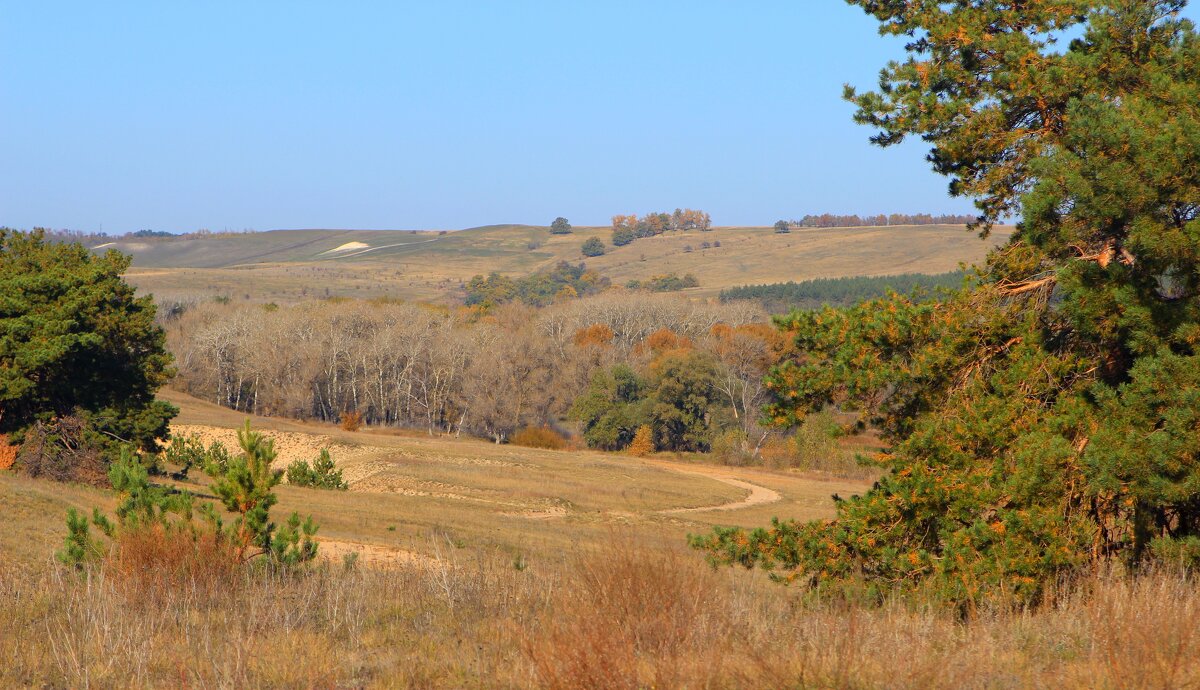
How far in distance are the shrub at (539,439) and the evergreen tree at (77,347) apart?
4821cm

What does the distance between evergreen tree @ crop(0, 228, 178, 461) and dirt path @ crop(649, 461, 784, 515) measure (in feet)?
72.8

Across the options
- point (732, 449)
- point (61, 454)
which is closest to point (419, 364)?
point (732, 449)

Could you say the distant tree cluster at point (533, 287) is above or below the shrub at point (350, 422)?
above

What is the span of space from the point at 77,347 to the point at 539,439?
53.3 m

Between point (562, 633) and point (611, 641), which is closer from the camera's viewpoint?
point (611, 641)

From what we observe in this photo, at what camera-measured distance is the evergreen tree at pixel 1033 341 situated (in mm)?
9219

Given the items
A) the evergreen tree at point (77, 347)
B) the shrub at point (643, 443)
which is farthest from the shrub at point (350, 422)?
the evergreen tree at point (77, 347)

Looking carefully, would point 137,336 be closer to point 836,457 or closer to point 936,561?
point 936,561

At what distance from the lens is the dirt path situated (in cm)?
4776

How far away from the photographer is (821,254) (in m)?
194

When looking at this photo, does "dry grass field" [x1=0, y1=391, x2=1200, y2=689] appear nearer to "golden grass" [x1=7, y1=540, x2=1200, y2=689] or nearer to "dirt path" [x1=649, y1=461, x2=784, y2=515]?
"golden grass" [x1=7, y1=540, x2=1200, y2=689]

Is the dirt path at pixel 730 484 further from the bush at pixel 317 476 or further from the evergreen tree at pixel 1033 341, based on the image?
the evergreen tree at pixel 1033 341

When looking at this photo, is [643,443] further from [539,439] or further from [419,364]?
[419,364]

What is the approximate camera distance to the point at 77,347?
2758cm
